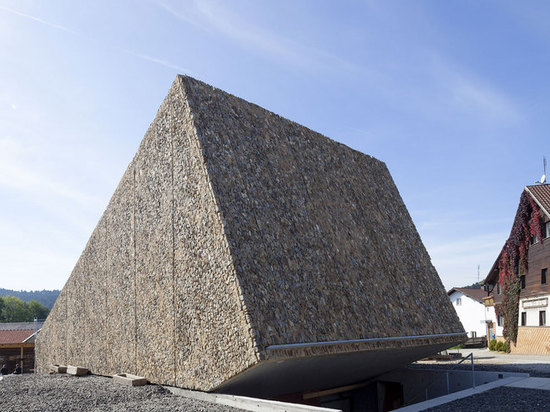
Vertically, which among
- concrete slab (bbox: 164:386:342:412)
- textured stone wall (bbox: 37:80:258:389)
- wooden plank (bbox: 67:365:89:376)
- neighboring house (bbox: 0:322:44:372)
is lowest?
neighboring house (bbox: 0:322:44:372)

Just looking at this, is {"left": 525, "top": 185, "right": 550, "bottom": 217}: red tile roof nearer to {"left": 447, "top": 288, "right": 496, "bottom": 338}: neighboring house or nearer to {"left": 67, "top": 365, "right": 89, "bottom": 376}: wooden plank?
{"left": 447, "top": 288, "right": 496, "bottom": 338}: neighboring house

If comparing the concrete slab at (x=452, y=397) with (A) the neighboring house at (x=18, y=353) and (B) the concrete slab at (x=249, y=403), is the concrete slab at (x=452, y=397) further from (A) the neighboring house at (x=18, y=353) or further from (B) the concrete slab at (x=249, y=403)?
(A) the neighboring house at (x=18, y=353)

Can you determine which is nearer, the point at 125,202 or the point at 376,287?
the point at 376,287

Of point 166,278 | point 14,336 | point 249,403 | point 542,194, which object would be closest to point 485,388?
point 249,403

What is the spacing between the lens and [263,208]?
10.2 metres

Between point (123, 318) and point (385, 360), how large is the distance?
24.2ft

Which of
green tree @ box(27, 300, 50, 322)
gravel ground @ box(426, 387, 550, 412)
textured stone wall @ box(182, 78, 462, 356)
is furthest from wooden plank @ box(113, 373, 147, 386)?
green tree @ box(27, 300, 50, 322)

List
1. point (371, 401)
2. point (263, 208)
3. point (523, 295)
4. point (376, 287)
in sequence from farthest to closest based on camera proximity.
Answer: point (523, 295), point (371, 401), point (376, 287), point (263, 208)

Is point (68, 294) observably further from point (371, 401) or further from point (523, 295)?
point (523, 295)

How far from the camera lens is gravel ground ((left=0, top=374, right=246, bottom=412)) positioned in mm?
8453

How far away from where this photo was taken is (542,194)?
24250mm

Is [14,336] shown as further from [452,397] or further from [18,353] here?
[452,397]

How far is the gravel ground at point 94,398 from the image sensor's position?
27.7 feet

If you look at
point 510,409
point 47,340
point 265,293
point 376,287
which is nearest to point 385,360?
point 376,287
